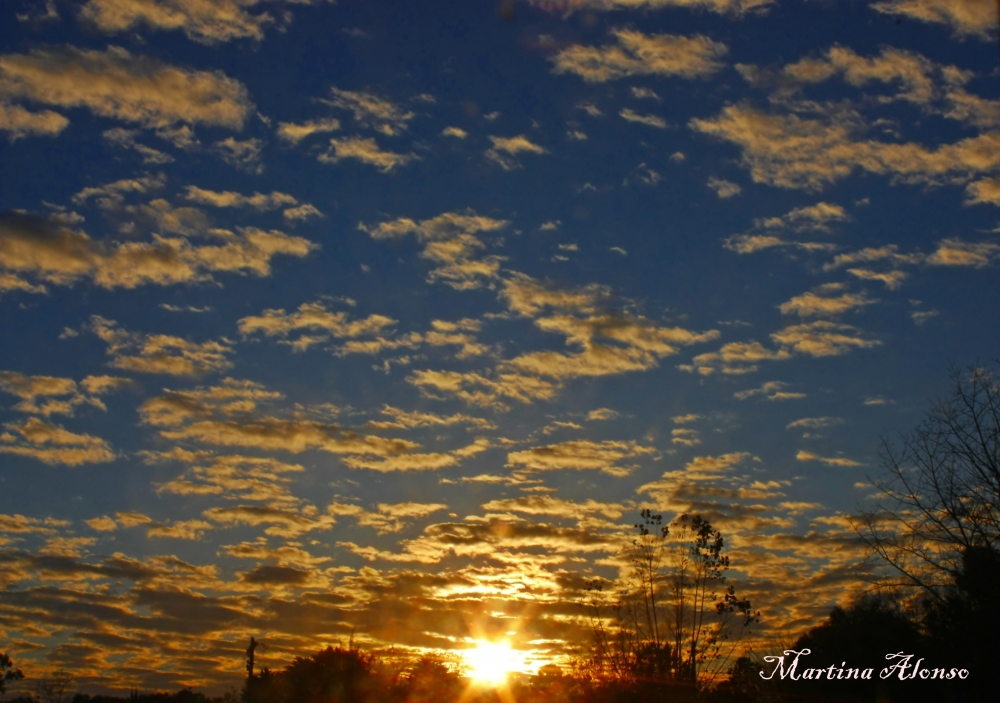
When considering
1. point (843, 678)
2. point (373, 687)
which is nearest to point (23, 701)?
point (373, 687)

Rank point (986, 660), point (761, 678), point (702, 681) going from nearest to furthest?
point (702, 681), point (761, 678), point (986, 660)

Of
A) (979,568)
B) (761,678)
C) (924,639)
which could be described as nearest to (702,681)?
(761,678)

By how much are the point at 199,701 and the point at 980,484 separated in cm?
8025

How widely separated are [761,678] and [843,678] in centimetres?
985

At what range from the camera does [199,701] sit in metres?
86.9

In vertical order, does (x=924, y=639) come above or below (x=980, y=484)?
below

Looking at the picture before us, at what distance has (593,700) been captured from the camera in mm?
24531

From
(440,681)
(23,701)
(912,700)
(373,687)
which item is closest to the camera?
(912,700)

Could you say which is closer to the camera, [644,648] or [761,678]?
[644,648]

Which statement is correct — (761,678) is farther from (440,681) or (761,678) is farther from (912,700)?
(440,681)

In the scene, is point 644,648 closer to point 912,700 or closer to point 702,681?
point 702,681

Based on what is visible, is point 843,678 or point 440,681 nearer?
point 843,678

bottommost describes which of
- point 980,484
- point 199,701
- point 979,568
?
point 199,701

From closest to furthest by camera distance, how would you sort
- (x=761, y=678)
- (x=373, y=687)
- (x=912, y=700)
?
(x=761, y=678) → (x=912, y=700) → (x=373, y=687)
